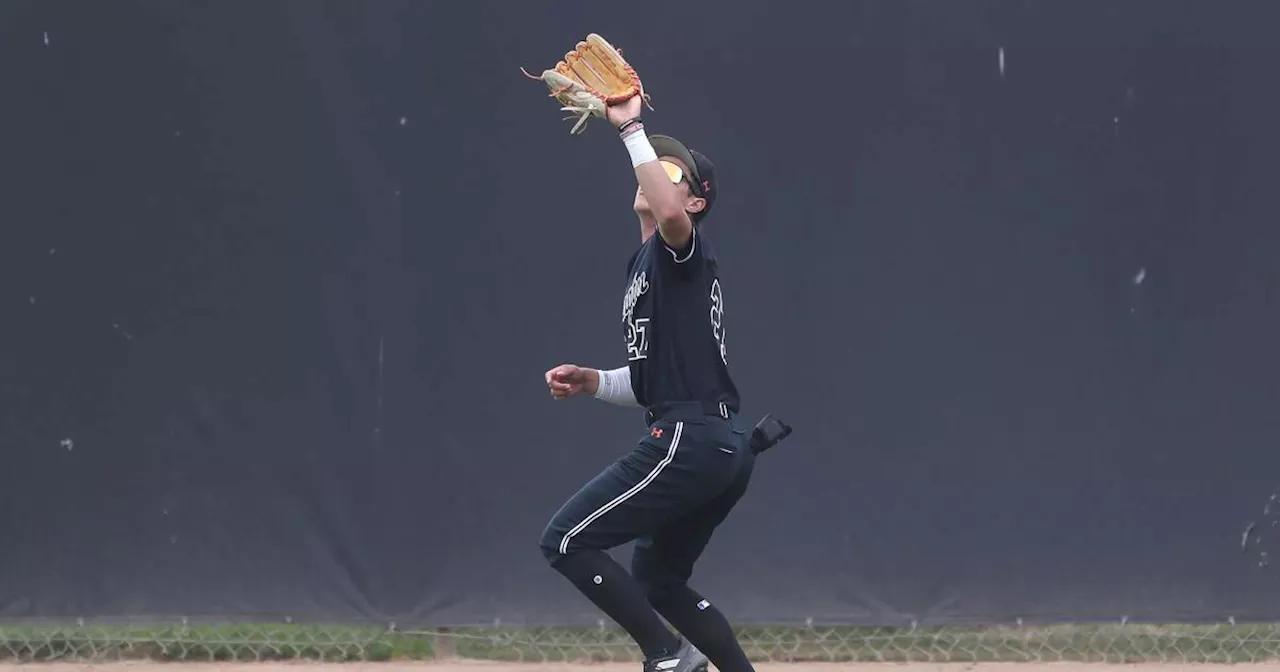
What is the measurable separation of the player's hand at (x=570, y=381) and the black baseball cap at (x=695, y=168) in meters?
0.47

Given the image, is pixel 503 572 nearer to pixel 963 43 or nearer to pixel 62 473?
pixel 62 473

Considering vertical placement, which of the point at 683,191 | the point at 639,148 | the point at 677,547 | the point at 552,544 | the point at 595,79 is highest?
the point at 595,79

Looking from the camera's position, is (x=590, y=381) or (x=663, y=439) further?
(x=590, y=381)

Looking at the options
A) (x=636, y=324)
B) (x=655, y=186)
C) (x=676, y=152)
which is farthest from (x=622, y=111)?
(x=636, y=324)

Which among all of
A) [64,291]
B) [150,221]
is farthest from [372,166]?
[64,291]

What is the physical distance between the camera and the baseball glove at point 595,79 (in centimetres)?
362

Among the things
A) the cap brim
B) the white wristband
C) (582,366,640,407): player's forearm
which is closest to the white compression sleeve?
(582,366,640,407): player's forearm

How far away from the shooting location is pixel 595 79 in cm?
362

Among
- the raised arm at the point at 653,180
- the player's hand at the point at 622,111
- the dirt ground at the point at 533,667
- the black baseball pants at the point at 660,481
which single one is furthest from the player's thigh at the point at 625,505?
the dirt ground at the point at 533,667

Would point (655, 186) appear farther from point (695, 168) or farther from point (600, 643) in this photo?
point (600, 643)

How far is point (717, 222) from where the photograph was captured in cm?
514

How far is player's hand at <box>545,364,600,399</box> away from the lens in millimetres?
3932

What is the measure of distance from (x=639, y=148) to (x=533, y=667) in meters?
2.26

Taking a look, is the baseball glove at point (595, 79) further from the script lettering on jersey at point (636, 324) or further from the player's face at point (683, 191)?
the script lettering on jersey at point (636, 324)
